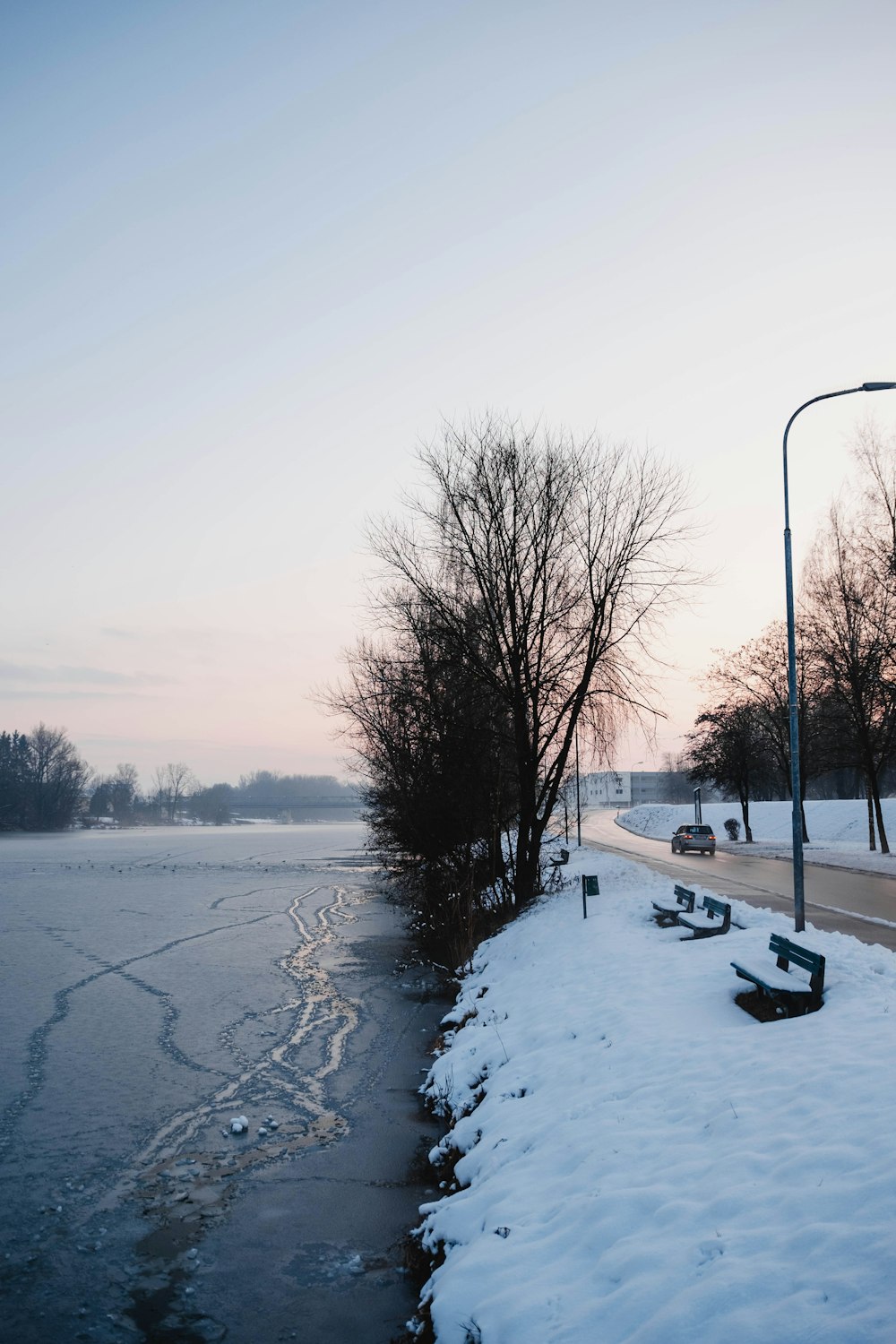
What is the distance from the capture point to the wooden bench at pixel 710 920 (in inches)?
536

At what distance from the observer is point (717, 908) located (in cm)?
1415

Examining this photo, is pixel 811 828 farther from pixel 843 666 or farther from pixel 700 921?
pixel 700 921

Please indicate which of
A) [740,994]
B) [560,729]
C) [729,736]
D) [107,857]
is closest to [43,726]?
[107,857]

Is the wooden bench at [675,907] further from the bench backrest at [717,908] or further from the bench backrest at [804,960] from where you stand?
the bench backrest at [804,960]

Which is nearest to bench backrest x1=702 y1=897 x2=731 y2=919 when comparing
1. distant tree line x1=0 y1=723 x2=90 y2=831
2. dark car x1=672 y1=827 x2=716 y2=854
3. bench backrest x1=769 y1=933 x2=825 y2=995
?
bench backrest x1=769 y1=933 x2=825 y2=995

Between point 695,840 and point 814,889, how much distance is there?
60.0 feet

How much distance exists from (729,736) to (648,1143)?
4485 centimetres

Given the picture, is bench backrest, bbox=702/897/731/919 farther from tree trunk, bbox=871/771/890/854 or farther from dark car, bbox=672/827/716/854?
dark car, bbox=672/827/716/854

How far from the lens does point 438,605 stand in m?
22.2

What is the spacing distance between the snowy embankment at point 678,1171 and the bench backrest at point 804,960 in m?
0.27

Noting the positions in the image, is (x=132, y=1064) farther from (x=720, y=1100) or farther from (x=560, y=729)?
(x=560, y=729)

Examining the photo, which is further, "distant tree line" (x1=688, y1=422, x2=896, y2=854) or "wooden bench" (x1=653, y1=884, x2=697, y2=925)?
"distant tree line" (x1=688, y1=422, x2=896, y2=854)

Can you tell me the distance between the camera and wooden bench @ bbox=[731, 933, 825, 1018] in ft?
28.9

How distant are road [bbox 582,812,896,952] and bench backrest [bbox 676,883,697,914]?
2.04 meters
